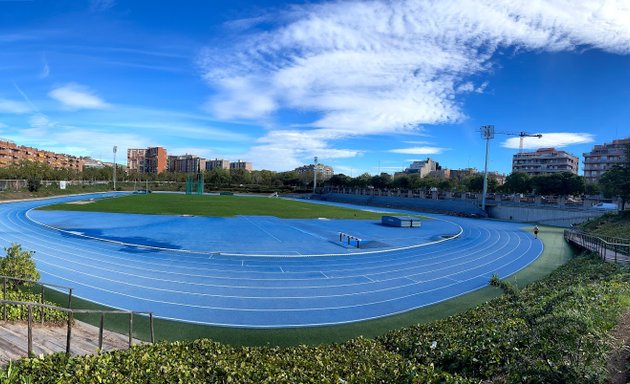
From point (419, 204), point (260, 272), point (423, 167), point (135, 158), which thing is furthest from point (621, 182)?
point (135, 158)

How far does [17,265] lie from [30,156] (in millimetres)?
146774

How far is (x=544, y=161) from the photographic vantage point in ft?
327

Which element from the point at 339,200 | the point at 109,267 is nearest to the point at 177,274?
the point at 109,267

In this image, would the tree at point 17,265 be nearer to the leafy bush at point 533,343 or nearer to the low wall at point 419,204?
the leafy bush at point 533,343

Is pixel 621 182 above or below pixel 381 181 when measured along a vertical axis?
above

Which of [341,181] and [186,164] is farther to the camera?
[186,164]

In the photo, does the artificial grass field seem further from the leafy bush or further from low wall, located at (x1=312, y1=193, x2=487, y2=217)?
low wall, located at (x1=312, y1=193, x2=487, y2=217)

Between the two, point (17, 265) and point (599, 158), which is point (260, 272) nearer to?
point (17, 265)

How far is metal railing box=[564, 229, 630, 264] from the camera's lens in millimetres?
19080

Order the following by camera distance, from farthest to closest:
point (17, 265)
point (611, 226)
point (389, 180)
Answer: point (389, 180), point (611, 226), point (17, 265)

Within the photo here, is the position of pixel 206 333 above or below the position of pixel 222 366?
below

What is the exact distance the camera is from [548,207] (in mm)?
47344

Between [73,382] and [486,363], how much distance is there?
20.5 feet

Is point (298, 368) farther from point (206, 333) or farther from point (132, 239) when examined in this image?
point (132, 239)
